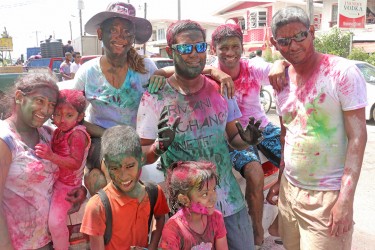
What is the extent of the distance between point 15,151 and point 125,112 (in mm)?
975

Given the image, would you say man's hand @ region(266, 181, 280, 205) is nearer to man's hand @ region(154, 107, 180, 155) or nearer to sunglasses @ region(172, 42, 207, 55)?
man's hand @ region(154, 107, 180, 155)

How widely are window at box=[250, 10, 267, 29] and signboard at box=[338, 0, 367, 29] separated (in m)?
11.1

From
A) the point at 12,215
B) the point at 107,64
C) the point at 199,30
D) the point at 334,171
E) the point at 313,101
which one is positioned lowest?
the point at 12,215

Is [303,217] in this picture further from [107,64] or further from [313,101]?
[107,64]

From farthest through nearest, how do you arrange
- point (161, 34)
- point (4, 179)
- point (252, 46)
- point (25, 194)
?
point (161, 34)
point (252, 46)
point (25, 194)
point (4, 179)

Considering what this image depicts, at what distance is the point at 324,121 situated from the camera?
7.61 ft

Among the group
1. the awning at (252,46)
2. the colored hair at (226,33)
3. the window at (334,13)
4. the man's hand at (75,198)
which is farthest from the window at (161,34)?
the man's hand at (75,198)

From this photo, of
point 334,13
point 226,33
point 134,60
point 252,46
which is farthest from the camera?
point 252,46

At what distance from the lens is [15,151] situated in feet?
6.96

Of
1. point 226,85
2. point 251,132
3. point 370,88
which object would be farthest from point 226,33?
point 370,88

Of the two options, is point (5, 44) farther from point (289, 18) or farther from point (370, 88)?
point (289, 18)

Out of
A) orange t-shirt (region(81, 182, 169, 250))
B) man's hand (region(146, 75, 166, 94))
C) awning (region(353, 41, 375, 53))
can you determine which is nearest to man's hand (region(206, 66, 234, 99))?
man's hand (region(146, 75, 166, 94))

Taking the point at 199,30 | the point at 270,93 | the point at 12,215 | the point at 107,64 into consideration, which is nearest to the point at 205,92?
the point at 199,30

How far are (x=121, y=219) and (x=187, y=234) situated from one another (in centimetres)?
38
